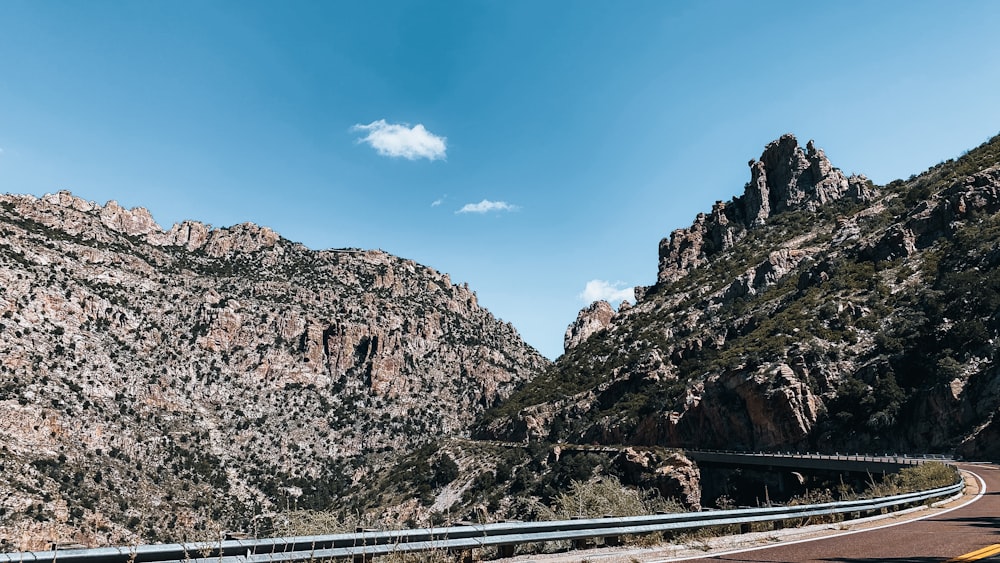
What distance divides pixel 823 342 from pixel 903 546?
55470 millimetres

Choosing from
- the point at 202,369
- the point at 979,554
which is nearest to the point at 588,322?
the point at 202,369

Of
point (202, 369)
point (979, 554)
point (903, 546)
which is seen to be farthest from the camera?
point (202, 369)

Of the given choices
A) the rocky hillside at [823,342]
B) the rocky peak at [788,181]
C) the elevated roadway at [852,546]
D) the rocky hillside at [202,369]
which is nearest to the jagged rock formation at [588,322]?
the rocky hillside at [202,369]

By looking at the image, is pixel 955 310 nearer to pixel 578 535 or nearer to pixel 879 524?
pixel 879 524

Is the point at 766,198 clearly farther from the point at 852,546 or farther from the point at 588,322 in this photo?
the point at 852,546

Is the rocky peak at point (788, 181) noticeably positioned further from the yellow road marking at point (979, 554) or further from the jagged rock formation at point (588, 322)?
the yellow road marking at point (979, 554)

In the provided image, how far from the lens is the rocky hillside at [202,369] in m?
69.9

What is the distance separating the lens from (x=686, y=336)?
84.5 metres

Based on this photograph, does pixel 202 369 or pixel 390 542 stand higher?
pixel 202 369

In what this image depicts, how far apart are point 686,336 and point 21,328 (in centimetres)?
10624

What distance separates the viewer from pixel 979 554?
7871 mm

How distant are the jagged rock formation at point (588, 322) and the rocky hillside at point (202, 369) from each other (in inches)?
725

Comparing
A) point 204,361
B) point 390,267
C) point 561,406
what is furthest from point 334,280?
point 561,406

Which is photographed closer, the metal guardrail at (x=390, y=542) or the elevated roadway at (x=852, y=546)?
the metal guardrail at (x=390, y=542)
